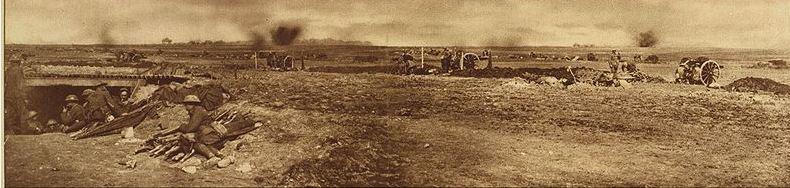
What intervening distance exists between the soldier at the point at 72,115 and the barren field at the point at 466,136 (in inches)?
5.9

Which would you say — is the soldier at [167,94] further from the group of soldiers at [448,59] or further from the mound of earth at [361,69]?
the group of soldiers at [448,59]

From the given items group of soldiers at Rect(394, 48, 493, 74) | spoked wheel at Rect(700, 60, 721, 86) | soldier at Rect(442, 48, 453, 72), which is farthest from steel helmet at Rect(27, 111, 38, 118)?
spoked wheel at Rect(700, 60, 721, 86)

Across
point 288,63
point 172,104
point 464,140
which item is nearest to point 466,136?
point 464,140

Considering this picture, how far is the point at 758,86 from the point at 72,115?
6.00 metres

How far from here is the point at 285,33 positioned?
5.43m

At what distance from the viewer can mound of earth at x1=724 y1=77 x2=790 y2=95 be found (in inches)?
231

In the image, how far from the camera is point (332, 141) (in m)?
5.31

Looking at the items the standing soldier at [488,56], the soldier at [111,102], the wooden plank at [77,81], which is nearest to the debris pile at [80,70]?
the wooden plank at [77,81]

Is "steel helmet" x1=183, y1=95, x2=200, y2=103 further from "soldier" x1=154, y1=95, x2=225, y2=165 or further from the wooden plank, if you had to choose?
the wooden plank

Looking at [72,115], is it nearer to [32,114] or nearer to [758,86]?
[32,114]

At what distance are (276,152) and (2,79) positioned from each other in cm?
218

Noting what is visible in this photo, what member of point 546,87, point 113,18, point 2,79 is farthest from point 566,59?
point 2,79

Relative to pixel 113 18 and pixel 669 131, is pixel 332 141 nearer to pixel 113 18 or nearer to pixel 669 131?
pixel 113 18

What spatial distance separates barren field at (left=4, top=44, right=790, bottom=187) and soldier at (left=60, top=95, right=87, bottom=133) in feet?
0.49
